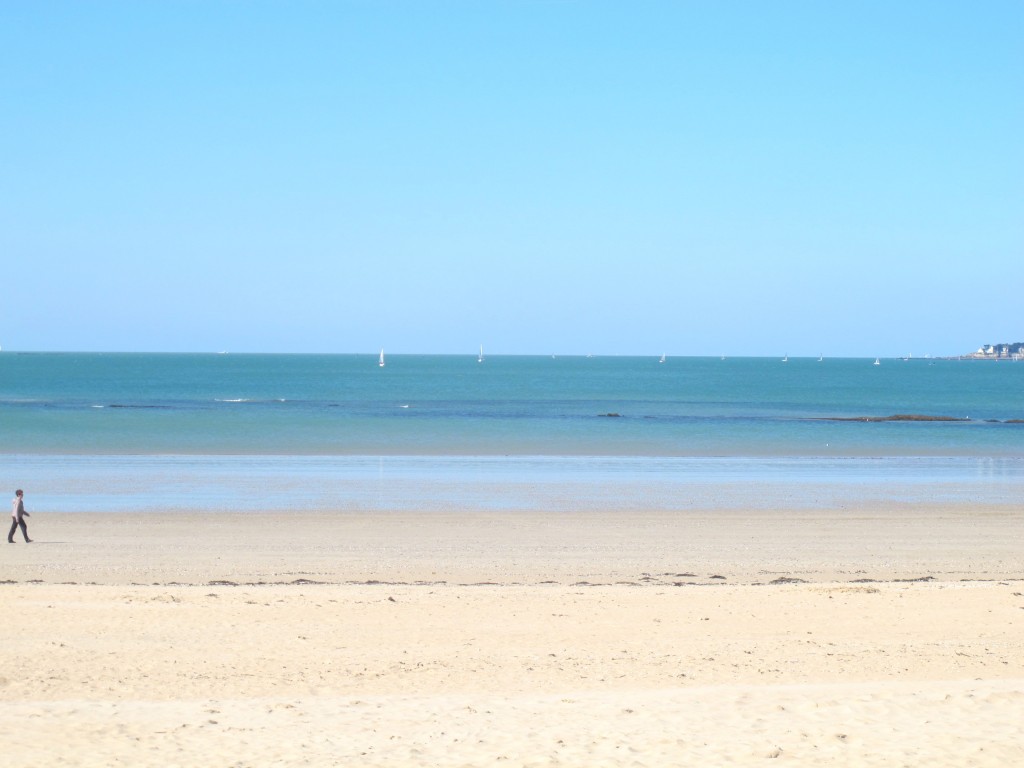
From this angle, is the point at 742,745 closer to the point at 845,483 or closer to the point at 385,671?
the point at 385,671

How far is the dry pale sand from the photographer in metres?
8.62

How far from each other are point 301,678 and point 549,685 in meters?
2.54

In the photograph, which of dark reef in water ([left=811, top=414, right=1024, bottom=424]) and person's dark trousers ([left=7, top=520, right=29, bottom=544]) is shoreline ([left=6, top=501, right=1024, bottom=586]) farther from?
dark reef in water ([left=811, top=414, right=1024, bottom=424])

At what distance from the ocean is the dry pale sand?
685 cm

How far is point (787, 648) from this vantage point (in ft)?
39.9

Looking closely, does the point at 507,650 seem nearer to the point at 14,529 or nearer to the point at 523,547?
the point at 523,547

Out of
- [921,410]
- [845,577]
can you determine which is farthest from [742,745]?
[921,410]

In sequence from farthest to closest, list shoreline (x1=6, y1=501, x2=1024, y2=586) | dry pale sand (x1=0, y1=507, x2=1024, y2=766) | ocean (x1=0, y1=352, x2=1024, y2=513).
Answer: ocean (x1=0, y1=352, x2=1024, y2=513) → shoreline (x1=6, y1=501, x2=1024, y2=586) → dry pale sand (x1=0, y1=507, x2=1024, y2=766)

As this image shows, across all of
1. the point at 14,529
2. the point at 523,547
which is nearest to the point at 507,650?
the point at 523,547

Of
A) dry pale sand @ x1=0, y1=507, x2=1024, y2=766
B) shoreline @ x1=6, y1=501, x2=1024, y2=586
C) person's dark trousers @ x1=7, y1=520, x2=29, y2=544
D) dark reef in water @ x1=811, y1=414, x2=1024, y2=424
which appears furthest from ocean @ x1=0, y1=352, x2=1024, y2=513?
dry pale sand @ x1=0, y1=507, x2=1024, y2=766

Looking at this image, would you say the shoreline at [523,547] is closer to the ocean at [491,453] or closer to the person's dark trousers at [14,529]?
the person's dark trousers at [14,529]

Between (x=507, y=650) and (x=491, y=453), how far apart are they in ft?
99.2

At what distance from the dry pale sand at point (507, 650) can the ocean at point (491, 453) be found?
685cm

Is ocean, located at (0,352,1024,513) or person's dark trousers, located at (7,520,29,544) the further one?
ocean, located at (0,352,1024,513)
